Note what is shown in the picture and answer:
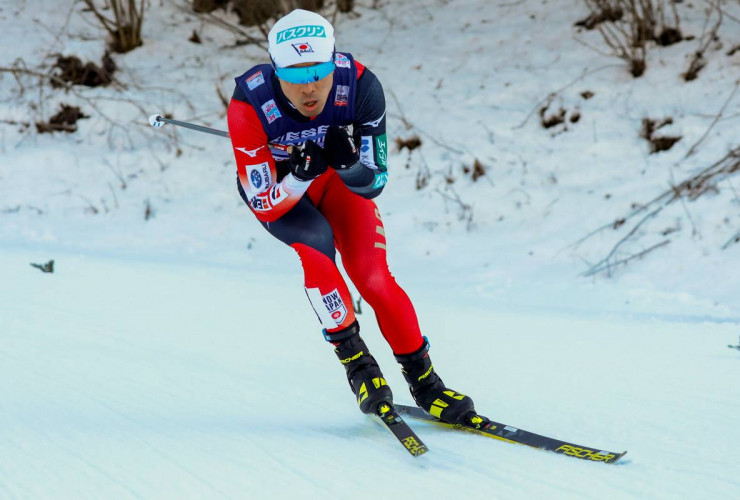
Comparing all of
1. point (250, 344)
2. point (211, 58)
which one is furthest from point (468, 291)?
point (211, 58)

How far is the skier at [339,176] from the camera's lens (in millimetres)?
2830

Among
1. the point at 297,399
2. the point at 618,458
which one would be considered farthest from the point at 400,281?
the point at 618,458

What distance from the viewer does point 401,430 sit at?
9.01 feet

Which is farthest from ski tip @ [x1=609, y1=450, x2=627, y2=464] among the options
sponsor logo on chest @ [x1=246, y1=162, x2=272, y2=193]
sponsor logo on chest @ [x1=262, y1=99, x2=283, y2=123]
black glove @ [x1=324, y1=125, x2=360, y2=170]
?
sponsor logo on chest @ [x1=262, y1=99, x2=283, y2=123]

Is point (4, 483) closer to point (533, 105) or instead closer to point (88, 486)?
point (88, 486)

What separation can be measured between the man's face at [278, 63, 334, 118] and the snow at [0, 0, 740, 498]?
1.19 metres

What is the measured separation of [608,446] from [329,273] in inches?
45.5

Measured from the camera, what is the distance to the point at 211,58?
29.9 feet

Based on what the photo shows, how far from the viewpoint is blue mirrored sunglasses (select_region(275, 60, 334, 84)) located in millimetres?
2789

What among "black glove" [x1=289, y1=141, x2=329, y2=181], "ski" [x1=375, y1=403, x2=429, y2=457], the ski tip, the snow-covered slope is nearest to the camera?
the snow-covered slope

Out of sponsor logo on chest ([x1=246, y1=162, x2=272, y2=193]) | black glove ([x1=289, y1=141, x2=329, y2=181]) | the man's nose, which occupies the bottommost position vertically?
sponsor logo on chest ([x1=246, y1=162, x2=272, y2=193])

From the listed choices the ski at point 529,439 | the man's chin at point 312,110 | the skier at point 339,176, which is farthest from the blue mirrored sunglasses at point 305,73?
the ski at point 529,439

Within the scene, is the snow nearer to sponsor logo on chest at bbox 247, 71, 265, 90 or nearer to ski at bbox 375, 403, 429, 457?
ski at bbox 375, 403, 429, 457

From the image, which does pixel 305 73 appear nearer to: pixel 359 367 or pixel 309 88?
pixel 309 88
